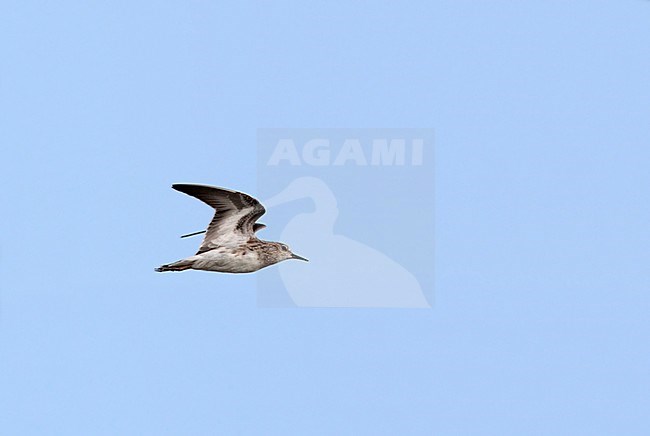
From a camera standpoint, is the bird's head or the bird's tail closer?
the bird's tail

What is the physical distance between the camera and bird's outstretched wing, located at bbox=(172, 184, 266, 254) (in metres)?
14.1

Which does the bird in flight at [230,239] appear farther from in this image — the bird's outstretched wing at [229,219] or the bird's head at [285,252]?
the bird's head at [285,252]

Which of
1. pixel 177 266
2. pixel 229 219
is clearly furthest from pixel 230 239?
pixel 177 266

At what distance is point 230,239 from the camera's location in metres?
14.4

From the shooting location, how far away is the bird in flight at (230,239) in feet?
46.2

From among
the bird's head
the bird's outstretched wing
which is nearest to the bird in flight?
the bird's outstretched wing

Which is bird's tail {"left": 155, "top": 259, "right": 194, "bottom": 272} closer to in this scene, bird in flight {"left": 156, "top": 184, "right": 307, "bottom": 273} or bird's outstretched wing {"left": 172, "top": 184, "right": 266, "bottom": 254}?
bird in flight {"left": 156, "top": 184, "right": 307, "bottom": 273}

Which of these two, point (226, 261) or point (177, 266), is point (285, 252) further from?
point (177, 266)

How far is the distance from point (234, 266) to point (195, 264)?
47cm

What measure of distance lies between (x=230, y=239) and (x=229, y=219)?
21 cm

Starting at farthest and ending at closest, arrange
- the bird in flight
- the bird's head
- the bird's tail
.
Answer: the bird's head → the bird in flight → the bird's tail

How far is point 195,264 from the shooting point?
14.1 meters

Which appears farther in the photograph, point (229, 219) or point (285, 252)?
point (285, 252)

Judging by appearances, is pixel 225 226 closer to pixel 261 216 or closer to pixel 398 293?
pixel 261 216
